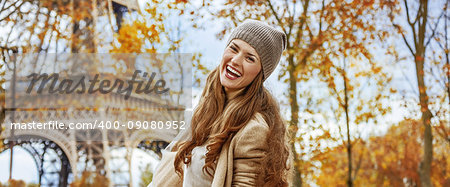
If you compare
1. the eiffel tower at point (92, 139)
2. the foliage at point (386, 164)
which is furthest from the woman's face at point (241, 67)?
the foliage at point (386, 164)

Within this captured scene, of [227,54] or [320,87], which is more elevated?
[320,87]

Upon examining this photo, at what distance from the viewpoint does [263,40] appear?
229 centimetres

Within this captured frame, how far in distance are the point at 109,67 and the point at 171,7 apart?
427 centimetres

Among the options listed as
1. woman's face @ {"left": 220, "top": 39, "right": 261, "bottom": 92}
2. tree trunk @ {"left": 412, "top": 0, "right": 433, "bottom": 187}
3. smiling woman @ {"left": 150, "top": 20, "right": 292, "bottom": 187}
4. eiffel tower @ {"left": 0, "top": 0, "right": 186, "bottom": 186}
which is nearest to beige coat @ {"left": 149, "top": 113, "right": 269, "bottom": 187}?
smiling woman @ {"left": 150, "top": 20, "right": 292, "bottom": 187}

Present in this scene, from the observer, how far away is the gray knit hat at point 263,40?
2285mm

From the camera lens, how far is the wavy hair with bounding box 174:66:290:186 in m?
2.11

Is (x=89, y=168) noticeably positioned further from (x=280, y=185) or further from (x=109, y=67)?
(x=280, y=185)

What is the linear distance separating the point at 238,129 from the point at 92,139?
13.6 metres

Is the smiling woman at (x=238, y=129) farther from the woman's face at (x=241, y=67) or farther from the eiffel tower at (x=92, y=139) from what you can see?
the eiffel tower at (x=92, y=139)

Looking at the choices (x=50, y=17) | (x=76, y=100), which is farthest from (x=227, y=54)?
(x=76, y=100)

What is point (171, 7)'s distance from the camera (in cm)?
737

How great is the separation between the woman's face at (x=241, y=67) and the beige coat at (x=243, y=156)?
0.23 m

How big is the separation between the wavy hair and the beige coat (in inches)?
1.1

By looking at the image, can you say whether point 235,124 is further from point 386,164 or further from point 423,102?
point 386,164
